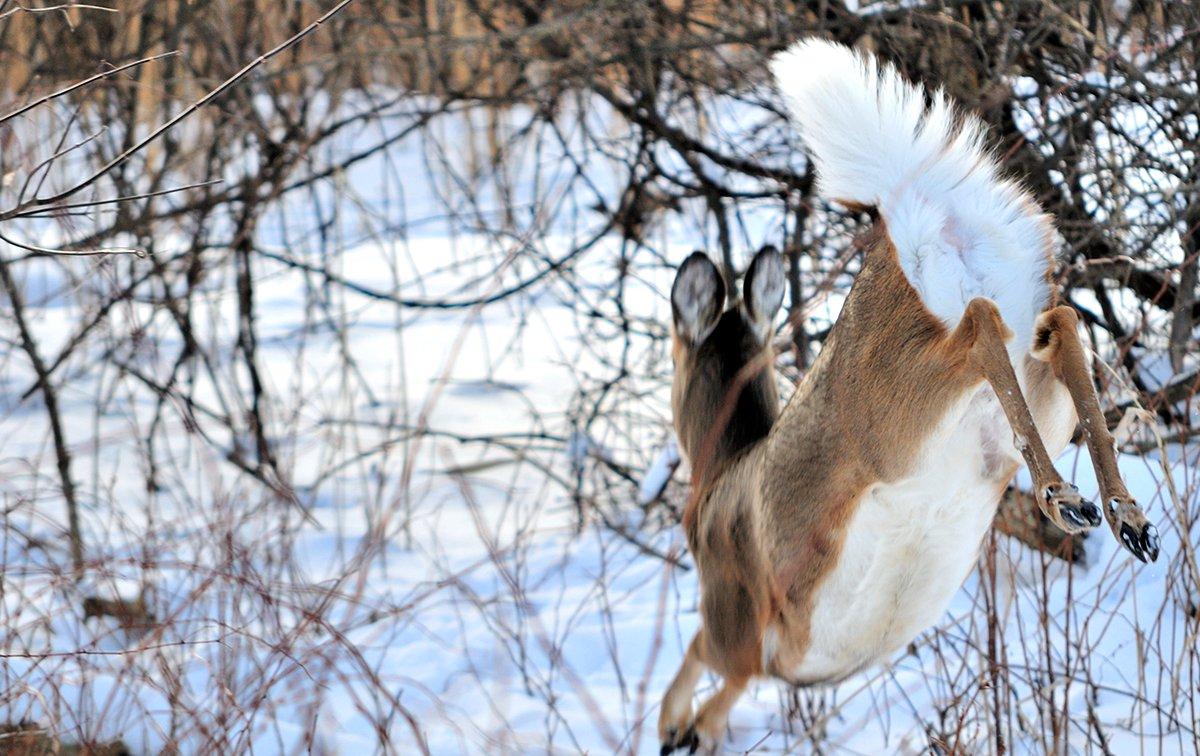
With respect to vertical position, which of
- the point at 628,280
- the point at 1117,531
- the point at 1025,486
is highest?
the point at 628,280

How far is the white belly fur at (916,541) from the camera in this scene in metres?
1.99

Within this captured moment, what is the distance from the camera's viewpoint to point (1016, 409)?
1.75 metres

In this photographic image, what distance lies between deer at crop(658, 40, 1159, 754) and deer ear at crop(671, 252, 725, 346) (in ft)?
1.83

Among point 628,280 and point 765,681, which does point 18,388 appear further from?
point 765,681

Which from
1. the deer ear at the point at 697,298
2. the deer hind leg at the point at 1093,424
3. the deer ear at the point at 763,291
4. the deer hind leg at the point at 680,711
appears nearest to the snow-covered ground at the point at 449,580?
the deer hind leg at the point at 680,711

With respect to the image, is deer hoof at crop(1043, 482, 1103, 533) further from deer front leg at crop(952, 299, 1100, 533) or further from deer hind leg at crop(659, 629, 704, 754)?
deer hind leg at crop(659, 629, 704, 754)

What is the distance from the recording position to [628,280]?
6445 millimetres

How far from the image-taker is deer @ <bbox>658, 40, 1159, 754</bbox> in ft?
6.06

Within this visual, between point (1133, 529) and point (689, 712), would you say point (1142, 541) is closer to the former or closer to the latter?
point (1133, 529)

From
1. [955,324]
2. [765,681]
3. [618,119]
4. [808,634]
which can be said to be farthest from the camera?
[618,119]

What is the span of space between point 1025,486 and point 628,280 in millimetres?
3183

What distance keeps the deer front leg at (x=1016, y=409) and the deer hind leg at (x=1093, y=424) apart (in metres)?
0.04

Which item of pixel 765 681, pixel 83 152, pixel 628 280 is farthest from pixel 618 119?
pixel 765 681

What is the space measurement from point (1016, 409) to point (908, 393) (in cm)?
25
